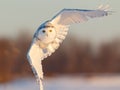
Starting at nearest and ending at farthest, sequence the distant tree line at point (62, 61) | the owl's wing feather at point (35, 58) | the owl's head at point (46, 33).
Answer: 1. the owl's head at point (46, 33)
2. the owl's wing feather at point (35, 58)
3. the distant tree line at point (62, 61)

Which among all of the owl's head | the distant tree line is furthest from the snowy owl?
the distant tree line

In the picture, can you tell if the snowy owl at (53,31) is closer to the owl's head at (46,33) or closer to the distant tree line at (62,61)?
the owl's head at (46,33)

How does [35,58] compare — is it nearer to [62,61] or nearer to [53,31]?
[53,31]

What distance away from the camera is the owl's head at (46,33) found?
3799 mm

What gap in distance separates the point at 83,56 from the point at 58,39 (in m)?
10.1

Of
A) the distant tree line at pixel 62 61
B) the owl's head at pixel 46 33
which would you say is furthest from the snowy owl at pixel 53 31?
the distant tree line at pixel 62 61

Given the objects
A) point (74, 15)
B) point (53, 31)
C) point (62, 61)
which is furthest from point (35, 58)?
point (62, 61)

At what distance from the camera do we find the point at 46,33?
12.5 feet

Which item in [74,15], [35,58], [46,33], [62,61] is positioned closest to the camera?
[46,33]

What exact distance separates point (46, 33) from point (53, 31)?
0.27 feet

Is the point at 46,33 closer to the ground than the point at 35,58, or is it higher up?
higher up

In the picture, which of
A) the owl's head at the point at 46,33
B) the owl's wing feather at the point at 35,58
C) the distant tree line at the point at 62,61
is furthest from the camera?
the distant tree line at the point at 62,61

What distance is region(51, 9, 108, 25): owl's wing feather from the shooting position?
384cm

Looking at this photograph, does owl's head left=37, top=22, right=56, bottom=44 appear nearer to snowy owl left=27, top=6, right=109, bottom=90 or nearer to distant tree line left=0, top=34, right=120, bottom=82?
snowy owl left=27, top=6, right=109, bottom=90
